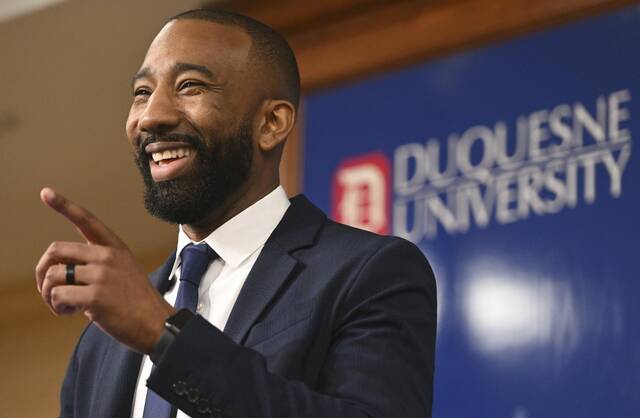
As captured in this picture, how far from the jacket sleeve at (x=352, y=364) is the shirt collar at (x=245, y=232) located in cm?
21

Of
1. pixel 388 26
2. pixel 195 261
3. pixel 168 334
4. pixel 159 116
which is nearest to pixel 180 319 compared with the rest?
pixel 168 334

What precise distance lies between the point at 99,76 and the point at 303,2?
114 centimetres

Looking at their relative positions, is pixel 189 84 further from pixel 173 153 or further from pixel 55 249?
pixel 55 249

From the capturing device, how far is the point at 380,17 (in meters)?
4.04

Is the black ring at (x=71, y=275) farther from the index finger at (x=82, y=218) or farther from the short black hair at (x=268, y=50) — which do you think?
the short black hair at (x=268, y=50)

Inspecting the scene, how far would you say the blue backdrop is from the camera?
126 inches

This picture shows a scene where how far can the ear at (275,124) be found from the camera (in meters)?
2.01

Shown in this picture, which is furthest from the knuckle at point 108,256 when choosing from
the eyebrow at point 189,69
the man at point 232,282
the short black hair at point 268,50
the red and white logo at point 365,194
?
the red and white logo at point 365,194

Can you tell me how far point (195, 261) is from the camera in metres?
1.83

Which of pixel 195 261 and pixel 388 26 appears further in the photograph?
pixel 388 26

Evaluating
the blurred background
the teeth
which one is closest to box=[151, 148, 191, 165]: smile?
the teeth

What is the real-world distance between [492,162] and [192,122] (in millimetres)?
1757

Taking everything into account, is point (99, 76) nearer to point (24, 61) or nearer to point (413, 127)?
point (24, 61)

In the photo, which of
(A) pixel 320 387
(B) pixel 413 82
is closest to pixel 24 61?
(B) pixel 413 82
